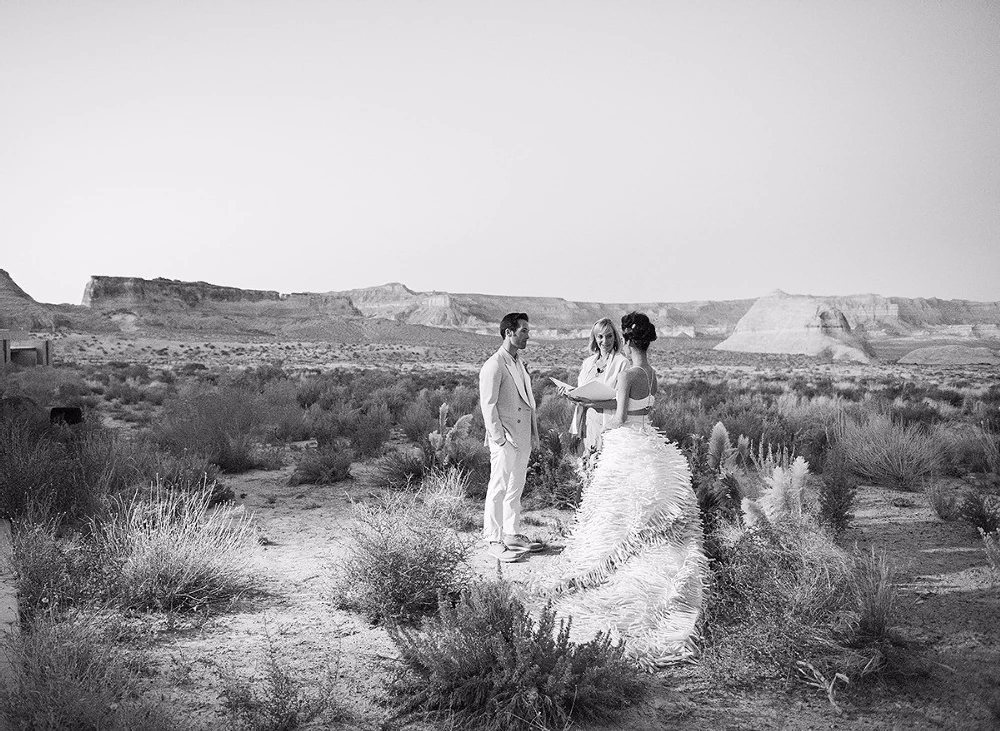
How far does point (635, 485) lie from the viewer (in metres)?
4.14

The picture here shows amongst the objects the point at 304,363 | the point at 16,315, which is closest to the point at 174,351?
the point at 304,363

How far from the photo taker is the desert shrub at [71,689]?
2.79 metres

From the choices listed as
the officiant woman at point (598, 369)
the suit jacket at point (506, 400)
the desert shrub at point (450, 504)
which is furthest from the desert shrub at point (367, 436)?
the suit jacket at point (506, 400)

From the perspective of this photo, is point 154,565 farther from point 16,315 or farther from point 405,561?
point 16,315

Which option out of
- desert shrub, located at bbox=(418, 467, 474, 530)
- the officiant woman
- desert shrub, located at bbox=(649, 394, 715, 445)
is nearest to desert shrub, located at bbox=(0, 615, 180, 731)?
→ desert shrub, located at bbox=(418, 467, 474, 530)

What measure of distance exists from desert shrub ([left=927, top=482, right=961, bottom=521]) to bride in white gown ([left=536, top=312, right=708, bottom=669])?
14.5 ft

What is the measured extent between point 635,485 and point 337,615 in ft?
7.49

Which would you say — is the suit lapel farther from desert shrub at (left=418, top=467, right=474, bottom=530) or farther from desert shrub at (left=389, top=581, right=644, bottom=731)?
desert shrub at (left=389, top=581, right=644, bottom=731)

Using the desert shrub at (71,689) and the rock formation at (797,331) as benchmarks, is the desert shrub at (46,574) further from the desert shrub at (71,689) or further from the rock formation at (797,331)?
the rock formation at (797,331)

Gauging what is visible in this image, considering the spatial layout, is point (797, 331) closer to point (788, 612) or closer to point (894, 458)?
point (894, 458)

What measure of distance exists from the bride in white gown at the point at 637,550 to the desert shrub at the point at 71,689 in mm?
2239

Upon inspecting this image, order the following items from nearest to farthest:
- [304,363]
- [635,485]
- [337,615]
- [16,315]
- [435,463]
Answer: [635,485] < [337,615] < [435,463] < [304,363] < [16,315]

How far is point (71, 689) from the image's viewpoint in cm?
286

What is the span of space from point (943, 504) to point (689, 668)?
188 inches
